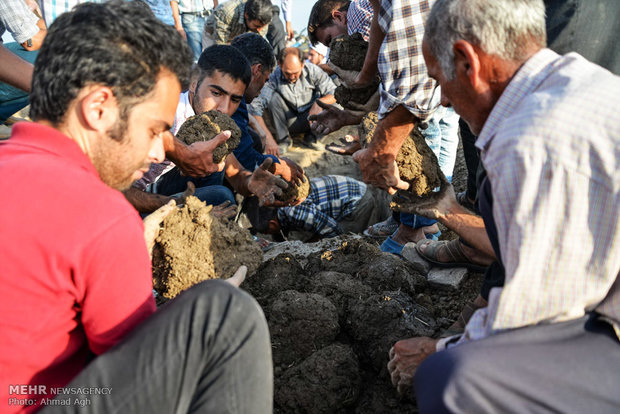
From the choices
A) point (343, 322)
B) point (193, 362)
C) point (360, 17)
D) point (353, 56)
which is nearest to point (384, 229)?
point (353, 56)

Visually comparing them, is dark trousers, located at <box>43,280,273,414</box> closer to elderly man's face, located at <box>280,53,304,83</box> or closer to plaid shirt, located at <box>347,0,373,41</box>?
plaid shirt, located at <box>347,0,373,41</box>

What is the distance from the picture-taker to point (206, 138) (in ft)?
10.5

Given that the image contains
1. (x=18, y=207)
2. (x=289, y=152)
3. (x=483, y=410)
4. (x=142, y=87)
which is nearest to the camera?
(x=18, y=207)

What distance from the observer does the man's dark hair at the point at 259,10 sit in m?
7.17

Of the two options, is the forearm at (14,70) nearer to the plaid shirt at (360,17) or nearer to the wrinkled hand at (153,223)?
the wrinkled hand at (153,223)

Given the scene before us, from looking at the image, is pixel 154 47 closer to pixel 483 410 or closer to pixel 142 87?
pixel 142 87

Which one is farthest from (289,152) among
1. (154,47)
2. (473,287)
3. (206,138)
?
(154,47)

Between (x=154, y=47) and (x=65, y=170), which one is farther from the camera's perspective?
(x=154, y=47)

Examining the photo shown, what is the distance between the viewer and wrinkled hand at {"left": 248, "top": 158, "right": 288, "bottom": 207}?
12.0 feet

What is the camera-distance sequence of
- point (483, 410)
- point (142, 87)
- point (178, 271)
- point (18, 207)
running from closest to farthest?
point (18, 207), point (483, 410), point (142, 87), point (178, 271)

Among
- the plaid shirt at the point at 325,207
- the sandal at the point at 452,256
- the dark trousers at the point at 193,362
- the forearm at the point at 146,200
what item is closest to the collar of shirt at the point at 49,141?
the dark trousers at the point at 193,362

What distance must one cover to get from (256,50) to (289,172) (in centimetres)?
182

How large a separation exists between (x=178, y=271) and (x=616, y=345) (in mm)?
1941

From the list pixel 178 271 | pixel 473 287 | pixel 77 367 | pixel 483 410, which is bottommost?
pixel 473 287
